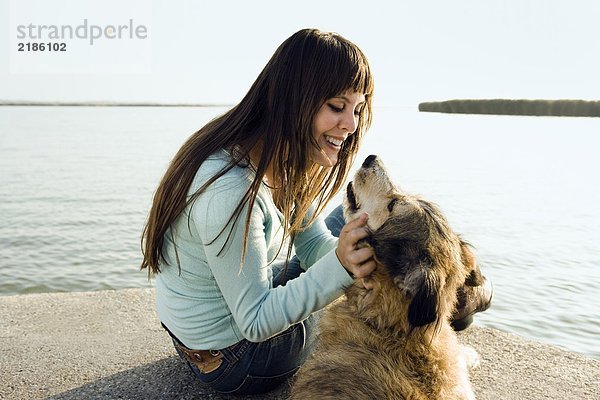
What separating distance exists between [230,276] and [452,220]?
26.9 ft

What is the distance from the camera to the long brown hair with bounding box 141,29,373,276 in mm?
2951

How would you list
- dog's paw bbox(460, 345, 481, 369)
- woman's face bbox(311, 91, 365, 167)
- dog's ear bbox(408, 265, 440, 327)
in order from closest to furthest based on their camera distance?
1. dog's ear bbox(408, 265, 440, 327)
2. woman's face bbox(311, 91, 365, 167)
3. dog's paw bbox(460, 345, 481, 369)

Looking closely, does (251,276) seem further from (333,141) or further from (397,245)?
(333,141)

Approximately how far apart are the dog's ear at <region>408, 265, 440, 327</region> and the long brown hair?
2.56 ft

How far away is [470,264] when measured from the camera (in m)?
3.21

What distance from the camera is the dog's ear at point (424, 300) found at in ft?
8.63

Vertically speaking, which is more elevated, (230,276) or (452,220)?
(230,276)

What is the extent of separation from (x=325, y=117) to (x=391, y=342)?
43.7 inches

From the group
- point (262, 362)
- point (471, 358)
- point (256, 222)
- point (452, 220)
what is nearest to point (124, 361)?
point (262, 362)

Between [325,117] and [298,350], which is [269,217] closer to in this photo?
[325,117]

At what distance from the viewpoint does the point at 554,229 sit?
401 inches

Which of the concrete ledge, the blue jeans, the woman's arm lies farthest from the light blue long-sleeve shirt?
the concrete ledge

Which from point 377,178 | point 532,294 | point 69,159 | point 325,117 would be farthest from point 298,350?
point 69,159

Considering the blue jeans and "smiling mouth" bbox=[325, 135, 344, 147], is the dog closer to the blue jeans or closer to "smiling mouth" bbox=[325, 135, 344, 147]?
the blue jeans
